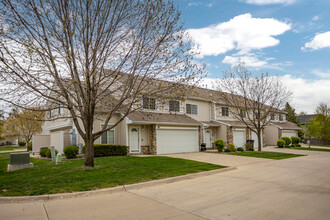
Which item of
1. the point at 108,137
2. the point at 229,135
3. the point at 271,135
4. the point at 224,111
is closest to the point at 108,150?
the point at 108,137

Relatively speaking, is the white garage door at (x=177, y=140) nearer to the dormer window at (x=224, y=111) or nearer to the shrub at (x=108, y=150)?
the shrub at (x=108, y=150)

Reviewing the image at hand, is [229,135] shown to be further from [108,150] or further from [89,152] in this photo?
[89,152]

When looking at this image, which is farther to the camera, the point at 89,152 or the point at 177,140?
the point at 177,140

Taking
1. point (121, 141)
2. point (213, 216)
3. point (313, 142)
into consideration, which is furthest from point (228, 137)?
point (313, 142)

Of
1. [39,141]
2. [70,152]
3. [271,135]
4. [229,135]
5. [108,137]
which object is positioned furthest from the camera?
[271,135]

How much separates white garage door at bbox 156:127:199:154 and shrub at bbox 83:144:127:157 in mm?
3143

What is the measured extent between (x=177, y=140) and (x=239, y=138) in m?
9.34

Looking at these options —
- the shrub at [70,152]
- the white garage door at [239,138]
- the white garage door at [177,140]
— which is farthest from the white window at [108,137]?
the white garage door at [239,138]

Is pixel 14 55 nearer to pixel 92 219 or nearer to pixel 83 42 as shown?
pixel 83 42

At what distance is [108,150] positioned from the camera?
1753 cm

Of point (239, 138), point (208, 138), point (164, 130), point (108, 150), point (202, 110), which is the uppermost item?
point (202, 110)

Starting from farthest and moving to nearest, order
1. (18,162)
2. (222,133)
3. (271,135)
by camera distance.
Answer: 1. (271,135)
2. (222,133)
3. (18,162)

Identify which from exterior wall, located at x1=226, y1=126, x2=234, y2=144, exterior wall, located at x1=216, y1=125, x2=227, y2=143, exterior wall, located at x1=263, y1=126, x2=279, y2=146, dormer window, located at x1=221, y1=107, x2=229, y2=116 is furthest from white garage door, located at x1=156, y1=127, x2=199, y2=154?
exterior wall, located at x1=263, y1=126, x2=279, y2=146

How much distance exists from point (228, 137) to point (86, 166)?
1739cm
